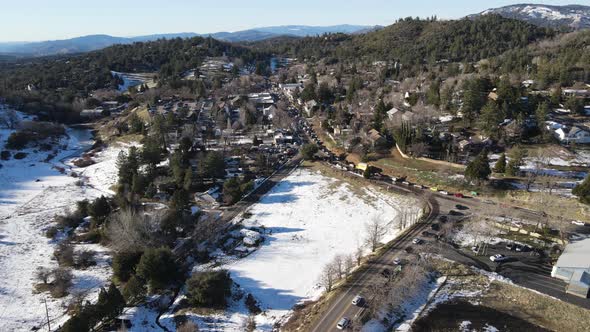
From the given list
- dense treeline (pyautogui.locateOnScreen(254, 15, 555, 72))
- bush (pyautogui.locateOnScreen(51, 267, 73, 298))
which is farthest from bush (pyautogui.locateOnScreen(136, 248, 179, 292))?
dense treeline (pyautogui.locateOnScreen(254, 15, 555, 72))

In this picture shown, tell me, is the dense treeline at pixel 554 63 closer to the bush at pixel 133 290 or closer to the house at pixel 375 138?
the house at pixel 375 138

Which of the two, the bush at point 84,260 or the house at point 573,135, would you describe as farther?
the house at point 573,135

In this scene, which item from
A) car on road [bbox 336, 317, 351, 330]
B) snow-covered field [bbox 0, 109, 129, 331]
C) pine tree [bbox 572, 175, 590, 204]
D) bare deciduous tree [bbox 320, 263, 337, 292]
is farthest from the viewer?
pine tree [bbox 572, 175, 590, 204]

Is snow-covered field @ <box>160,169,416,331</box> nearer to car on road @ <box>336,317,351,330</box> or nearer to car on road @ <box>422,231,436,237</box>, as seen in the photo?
car on road @ <box>422,231,436,237</box>

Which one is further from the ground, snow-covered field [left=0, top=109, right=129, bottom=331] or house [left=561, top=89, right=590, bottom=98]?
house [left=561, top=89, right=590, bottom=98]

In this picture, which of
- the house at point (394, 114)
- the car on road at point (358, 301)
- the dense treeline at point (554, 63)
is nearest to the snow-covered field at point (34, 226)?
the car on road at point (358, 301)
